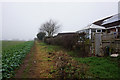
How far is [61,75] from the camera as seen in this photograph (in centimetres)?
237

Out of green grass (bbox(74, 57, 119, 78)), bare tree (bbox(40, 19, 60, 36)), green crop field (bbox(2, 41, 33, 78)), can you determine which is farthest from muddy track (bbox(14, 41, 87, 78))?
bare tree (bbox(40, 19, 60, 36))

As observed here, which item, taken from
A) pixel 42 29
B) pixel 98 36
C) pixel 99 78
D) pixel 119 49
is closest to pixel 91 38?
pixel 98 36

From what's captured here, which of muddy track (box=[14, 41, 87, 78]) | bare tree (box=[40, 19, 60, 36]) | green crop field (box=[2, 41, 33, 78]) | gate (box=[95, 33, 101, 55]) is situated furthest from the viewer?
bare tree (box=[40, 19, 60, 36])

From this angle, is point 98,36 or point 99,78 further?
point 98,36

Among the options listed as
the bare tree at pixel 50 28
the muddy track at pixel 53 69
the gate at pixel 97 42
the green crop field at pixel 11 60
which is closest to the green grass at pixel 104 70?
the muddy track at pixel 53 69

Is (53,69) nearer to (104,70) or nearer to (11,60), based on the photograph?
(104,70)

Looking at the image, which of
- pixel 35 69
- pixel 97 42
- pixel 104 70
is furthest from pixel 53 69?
pixel 97 42

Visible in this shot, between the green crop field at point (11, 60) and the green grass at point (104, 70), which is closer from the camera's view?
the green grass at point (104, 70)

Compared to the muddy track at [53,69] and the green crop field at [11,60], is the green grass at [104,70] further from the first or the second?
the green crop field at [11,60]

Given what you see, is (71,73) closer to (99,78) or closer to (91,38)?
(99,78)

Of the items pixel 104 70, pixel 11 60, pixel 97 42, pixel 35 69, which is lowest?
pixel 35 69

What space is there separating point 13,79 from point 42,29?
29.9 m

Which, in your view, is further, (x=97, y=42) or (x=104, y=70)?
(x=97, y=42)

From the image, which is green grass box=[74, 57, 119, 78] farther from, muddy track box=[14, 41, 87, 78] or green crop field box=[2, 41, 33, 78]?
green crop field box=[2, 41, 33, 78]
